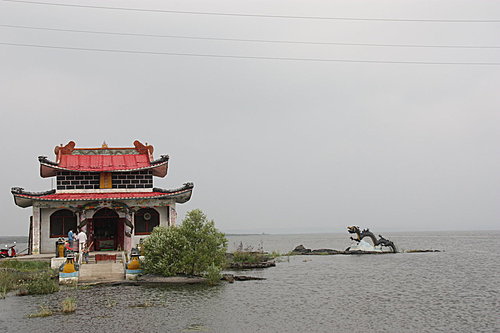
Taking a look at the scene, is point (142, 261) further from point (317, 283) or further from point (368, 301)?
point (368, 301)

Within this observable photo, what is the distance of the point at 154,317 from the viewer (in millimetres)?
20359

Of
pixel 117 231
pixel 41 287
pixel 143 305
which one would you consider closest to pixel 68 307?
pixel 143 305

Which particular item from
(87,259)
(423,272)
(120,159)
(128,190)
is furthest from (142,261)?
(423,272)

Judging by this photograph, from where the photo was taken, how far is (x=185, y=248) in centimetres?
2984

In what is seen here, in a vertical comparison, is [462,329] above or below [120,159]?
below

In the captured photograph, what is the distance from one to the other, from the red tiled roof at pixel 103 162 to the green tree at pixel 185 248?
30.8 feet

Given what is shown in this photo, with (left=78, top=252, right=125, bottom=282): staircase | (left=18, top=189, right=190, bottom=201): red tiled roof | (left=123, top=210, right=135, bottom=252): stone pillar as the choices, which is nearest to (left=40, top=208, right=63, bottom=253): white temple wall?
(left=18, top=189, right=190, bottom=201): red tiled roof

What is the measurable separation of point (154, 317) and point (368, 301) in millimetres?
11025

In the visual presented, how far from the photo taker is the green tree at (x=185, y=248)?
29.8 metres

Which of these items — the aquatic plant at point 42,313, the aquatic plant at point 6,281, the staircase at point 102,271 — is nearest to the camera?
the aquatic plant at point 42,313

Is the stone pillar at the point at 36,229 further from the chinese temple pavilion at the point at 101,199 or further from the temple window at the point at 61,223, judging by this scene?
the temple window at the point at 61,223

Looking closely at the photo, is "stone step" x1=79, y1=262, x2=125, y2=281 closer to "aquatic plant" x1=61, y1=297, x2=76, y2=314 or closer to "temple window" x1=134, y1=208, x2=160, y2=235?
"temple window" x1=134, y1=208, x2=160, y2=235

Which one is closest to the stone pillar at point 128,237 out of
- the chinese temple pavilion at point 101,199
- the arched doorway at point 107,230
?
the chinese temple pavilion at point 101,199

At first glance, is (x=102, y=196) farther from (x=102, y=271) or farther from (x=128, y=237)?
(x=102, y=271)
